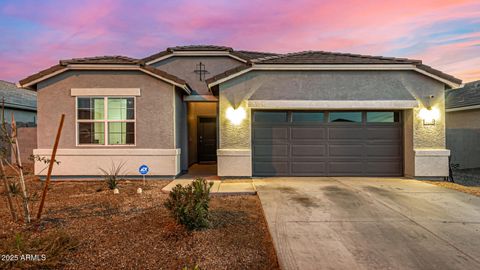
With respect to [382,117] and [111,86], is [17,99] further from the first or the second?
[382,117]

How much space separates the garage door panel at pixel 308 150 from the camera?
910 cm

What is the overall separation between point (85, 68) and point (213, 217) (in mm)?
7149

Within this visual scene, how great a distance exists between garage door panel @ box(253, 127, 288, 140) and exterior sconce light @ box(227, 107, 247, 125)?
2.67 feet

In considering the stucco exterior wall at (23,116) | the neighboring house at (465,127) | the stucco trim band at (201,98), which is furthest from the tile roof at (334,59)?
the stucco exterior wall at (23,116)

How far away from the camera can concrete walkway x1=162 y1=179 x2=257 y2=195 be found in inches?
265

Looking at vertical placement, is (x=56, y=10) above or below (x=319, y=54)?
above

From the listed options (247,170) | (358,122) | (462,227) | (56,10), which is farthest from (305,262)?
(56,10)

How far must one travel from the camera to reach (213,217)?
4781mm

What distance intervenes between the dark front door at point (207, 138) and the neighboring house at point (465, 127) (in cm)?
1123

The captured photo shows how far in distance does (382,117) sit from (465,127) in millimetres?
9935

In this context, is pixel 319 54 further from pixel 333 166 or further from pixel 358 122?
pixel 333 166

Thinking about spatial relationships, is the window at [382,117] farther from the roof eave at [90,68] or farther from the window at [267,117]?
the roof eave at [90,68]

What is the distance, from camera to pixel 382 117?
30.1 ft

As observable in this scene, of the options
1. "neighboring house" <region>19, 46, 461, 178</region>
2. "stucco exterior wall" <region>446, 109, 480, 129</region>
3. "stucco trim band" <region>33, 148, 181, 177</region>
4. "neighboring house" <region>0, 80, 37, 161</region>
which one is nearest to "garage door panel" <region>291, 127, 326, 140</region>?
"neighboring house" <region>19, 46, 461, 178</region>
